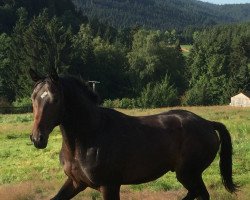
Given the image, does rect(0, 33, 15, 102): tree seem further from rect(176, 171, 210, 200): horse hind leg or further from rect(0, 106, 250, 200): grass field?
rect(176, 171, 210, 200): horse hind leg

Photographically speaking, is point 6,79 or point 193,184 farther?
point 6,79

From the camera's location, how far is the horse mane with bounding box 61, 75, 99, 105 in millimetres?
5586

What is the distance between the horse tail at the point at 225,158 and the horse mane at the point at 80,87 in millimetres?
2190

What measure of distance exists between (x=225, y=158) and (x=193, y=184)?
1.02 metres

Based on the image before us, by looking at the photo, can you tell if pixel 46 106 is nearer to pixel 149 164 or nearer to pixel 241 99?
pixel 149 164

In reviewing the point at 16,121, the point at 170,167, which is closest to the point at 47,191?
the point at 170,167

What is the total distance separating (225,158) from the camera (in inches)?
281

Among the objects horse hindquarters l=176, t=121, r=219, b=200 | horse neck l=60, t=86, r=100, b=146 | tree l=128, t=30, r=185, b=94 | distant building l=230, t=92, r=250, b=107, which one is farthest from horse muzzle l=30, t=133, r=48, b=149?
tree l=128, t=30, r=185, b=94

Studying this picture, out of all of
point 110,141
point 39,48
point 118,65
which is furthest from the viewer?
point 118,65

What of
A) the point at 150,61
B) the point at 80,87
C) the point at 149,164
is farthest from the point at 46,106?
the point at 150,61

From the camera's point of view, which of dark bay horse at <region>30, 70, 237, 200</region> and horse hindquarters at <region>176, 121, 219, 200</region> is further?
horse hindquarters at <region>176, 121, 219, 200</region>

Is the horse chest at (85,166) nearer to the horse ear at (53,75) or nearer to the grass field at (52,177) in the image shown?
the horse ear at (53,75)

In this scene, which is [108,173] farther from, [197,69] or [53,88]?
[197,69]

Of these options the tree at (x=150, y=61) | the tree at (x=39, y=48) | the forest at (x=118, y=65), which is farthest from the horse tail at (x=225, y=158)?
the tree at (x=150, y=61)
